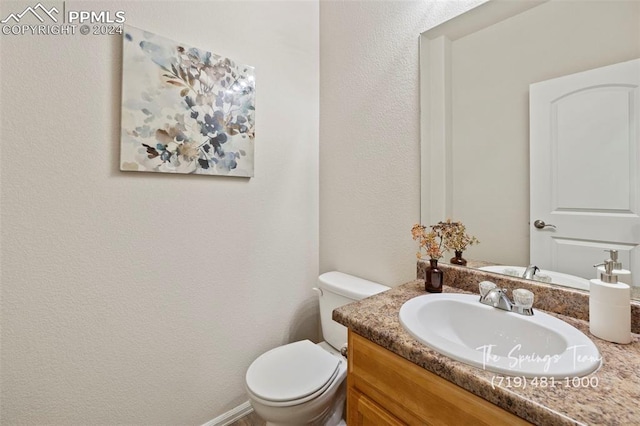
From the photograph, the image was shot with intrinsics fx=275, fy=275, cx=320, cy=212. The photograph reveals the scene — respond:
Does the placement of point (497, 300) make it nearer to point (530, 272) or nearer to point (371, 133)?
point (530, 272)

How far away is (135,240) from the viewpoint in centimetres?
118

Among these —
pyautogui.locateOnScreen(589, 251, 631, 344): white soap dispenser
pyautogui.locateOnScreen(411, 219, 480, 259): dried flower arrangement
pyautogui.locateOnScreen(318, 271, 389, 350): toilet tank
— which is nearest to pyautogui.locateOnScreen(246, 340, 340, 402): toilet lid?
pyautogui.locateOnScreen(318, 271, 389, 350): toilet tank

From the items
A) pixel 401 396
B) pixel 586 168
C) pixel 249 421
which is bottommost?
pixel 249 421

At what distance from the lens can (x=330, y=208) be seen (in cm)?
174

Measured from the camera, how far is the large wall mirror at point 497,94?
0.84 m

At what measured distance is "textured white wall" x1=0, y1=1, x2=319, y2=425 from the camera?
3.24ft

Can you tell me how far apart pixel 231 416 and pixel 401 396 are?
1.17 metres

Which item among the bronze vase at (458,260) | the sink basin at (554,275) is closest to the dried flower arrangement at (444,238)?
the bronze vase at (458,260)

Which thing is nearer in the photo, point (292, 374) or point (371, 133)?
point (292, 374)

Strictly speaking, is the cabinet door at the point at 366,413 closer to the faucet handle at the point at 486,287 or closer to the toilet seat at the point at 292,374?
the toilet seat at the point at 292,374

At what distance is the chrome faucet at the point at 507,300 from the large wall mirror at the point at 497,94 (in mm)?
198

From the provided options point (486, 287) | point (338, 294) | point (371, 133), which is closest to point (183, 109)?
point (371, 133)

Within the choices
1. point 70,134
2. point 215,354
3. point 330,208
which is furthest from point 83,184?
point 330,208

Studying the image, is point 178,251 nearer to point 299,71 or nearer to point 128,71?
point 128,71
